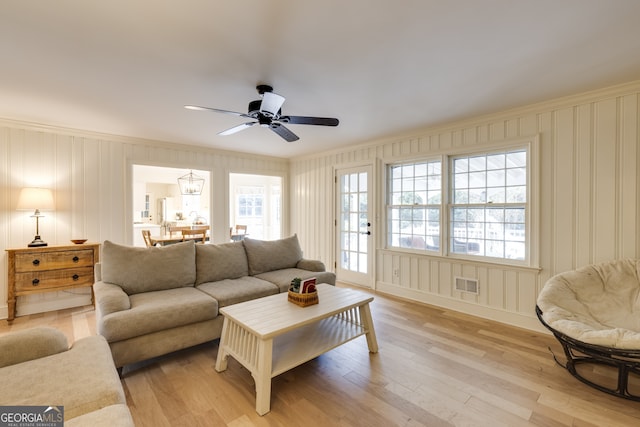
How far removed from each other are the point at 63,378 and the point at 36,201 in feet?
10.2

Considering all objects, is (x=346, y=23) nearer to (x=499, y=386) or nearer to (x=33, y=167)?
(x=499, y=386)

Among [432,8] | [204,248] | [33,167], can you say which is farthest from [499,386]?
[33,167]

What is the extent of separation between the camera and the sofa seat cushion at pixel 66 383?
1206 millimetres

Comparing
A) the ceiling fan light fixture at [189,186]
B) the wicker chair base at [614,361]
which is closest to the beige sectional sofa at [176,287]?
the wicker chair base at [614,361]

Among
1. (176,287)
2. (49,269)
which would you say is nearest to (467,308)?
(176,287)

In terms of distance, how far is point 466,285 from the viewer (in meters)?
3.56

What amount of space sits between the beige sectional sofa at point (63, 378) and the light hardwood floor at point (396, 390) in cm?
55

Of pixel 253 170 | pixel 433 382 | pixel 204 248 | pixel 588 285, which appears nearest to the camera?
pixel 433 382

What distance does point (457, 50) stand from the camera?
201 centimetres

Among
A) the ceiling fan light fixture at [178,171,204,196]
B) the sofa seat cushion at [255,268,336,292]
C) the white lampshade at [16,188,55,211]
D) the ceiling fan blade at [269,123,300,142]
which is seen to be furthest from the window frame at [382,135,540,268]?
the ceiling fan light fixture at [178,171,204,196]

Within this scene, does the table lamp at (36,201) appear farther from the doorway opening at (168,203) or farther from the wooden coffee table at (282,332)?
the doorway opening at (168,203)

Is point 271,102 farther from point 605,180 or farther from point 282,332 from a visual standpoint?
point 605,180

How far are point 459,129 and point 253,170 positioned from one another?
3615 millimetres

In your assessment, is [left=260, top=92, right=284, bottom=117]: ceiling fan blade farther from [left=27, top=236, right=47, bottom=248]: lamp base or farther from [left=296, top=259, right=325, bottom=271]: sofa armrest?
[left=27, top=236, right=47, bottom=248]: lamp base
